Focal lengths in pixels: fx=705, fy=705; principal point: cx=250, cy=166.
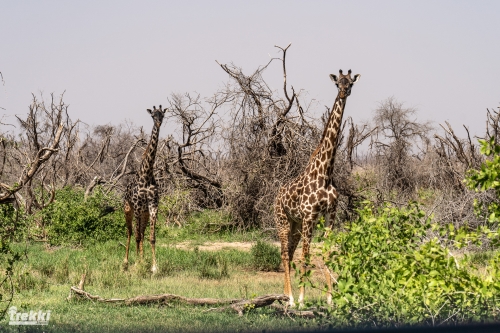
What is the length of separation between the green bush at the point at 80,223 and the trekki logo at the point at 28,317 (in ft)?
19.1

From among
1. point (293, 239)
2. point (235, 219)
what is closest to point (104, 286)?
point (293, 239)

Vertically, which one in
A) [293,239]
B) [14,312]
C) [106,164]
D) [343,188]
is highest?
[106,164]

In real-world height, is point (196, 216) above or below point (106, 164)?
below

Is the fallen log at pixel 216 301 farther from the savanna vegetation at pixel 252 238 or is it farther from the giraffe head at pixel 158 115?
the giraffe head at pixel 158 115

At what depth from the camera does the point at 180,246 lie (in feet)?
45.9

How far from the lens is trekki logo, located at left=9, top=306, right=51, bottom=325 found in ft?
22.4

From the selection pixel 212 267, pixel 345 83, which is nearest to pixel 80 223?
pixel 212 267

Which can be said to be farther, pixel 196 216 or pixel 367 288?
pixel 196 216

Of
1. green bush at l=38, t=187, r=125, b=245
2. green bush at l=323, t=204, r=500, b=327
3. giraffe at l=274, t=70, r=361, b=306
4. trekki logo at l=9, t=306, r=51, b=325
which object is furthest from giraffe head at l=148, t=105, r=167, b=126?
green bush at l=323, t=204, r=500, b=327

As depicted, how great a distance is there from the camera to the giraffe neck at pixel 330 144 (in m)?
8.98

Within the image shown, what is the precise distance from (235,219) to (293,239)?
22.7 feet

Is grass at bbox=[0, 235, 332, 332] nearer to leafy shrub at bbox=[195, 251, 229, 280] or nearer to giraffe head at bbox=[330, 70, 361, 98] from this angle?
leafy shrub at bbox=[195, 251, 229, 280]

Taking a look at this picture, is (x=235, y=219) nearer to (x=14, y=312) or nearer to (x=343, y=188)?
(x=343, y=188)

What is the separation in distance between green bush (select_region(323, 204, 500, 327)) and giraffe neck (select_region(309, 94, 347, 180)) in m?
2.91
